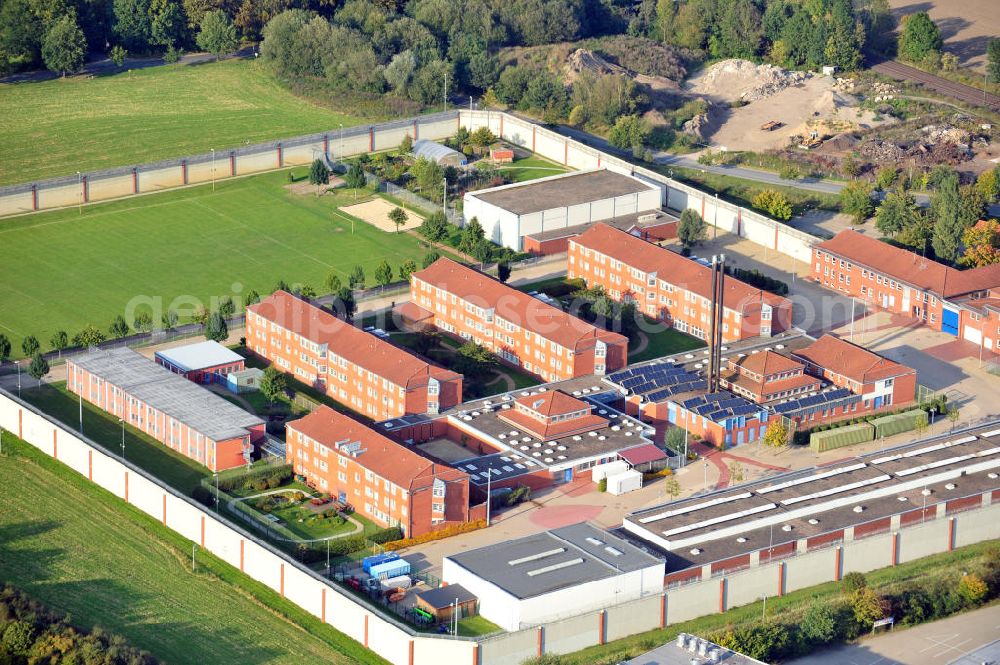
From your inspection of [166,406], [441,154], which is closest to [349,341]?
[166,406]

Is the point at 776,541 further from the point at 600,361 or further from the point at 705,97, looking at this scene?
the point at 705,97

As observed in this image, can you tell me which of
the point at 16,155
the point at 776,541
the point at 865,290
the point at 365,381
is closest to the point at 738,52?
the point at 865,290

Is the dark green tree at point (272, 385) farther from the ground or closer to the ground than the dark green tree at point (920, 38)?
closer to the ground

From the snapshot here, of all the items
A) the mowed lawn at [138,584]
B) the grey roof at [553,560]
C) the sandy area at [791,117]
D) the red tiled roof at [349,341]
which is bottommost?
the mowed lawn at [138,584]

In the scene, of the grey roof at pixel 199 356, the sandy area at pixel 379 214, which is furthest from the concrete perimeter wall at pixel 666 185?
the grey roof at pixel 199 356

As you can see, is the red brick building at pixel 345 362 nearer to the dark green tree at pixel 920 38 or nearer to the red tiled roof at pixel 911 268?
the red tiled roof at pixel 911 268

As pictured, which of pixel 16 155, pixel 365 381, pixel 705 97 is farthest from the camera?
pixel 705 97
